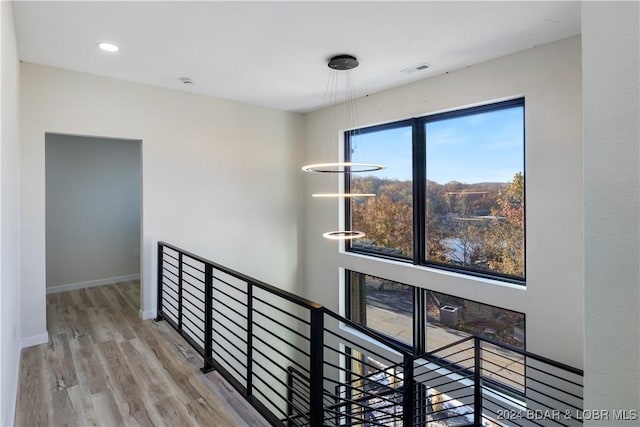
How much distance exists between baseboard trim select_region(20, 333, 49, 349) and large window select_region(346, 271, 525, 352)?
12.4ft

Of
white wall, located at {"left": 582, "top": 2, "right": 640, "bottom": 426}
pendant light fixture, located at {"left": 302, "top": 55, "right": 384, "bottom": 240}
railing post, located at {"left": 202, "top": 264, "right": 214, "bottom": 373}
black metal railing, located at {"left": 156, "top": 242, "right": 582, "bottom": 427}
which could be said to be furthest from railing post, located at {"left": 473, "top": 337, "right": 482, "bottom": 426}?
white wall, located at {"left": 582, "top": 2, "right": 640, "bottom": 426}

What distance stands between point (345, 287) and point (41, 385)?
147 inches

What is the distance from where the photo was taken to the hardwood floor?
242 cm

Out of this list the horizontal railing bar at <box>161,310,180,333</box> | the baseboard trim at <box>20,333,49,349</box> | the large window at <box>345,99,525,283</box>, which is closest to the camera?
the baseboard trim at <box>20,333,49,349</box>

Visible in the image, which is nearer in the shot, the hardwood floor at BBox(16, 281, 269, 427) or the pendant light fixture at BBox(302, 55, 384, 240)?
the hardwood floor at BBox(16, 281, 269, 427)

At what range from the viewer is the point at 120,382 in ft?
9.25

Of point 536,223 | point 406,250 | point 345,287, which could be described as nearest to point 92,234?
point 345,287

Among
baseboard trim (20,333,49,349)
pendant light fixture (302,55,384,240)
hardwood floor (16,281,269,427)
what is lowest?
hardwood floor (16,281,269,427)

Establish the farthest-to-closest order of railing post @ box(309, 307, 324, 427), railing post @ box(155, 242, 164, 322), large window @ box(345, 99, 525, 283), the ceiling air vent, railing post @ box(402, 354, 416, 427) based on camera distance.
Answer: railing post @ box(155, 242, 164, 322), the ceiling air vent, large window @ box(345, 99, 525, 283), railing post @ box(402, 354, 416, 427), railing post @ box(309, 307, 324, 427)

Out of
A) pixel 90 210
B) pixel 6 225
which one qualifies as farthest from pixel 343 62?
pixel 90 210

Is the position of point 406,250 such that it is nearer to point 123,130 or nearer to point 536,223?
point 536,223

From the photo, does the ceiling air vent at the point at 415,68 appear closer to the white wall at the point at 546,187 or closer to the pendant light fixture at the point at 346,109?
the white wall at the point at 546,187

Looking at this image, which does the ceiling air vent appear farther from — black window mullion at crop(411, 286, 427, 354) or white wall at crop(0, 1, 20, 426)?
white wall at crop(0, 1, 20, 426)

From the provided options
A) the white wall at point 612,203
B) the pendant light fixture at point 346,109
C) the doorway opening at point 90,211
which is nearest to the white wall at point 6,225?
the pendant light fixture at point 346,109
